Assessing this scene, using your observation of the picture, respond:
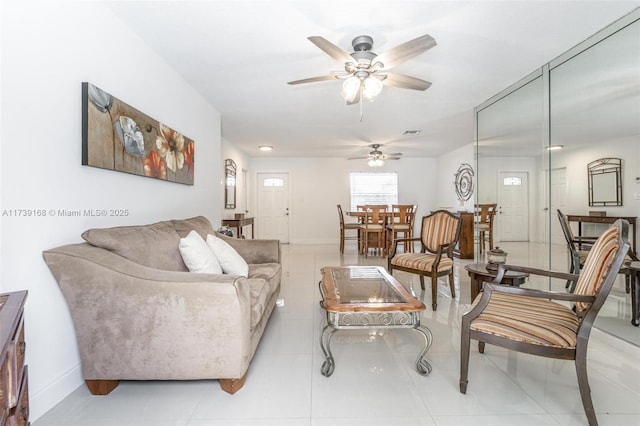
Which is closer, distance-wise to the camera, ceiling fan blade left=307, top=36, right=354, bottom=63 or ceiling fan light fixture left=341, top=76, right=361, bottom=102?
ceiling fan blade left=307, top=36, right=354, bottom=63

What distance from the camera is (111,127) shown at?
6.23 feet

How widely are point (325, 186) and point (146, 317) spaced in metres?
6.42

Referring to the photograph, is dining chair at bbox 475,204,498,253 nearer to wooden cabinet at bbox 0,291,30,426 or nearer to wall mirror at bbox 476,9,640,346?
wall mirror at bbox 476,9,640,346

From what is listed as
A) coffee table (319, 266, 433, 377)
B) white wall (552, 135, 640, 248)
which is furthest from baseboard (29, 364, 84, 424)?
white wall (552, 135, 640, 248)

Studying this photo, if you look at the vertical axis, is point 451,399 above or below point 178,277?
below

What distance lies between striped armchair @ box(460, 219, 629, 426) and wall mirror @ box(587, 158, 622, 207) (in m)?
1.07

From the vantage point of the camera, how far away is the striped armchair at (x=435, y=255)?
2.92 meters

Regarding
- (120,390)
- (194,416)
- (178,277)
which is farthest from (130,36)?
(194,416)

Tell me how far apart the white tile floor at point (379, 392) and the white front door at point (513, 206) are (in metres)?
1.24

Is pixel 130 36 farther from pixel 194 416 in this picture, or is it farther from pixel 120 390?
pixel 194 416

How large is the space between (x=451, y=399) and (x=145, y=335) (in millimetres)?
1665

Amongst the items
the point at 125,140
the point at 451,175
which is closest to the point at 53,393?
the point at 125,140

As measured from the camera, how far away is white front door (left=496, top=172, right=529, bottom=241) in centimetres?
318

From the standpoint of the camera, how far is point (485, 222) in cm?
373
